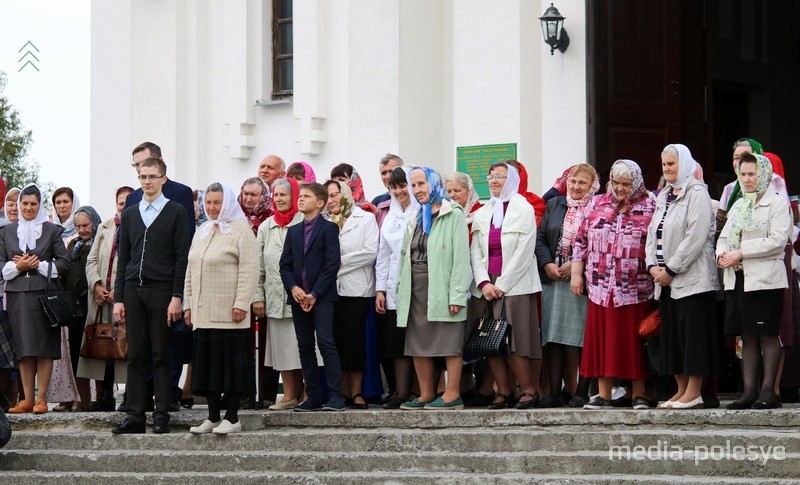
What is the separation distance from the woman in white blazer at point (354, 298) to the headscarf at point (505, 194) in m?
1.03

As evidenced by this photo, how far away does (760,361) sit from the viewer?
10281 millimetres

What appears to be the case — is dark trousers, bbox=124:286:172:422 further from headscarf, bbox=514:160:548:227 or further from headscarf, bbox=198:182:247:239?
headscarf, bbox=514:160:548:227

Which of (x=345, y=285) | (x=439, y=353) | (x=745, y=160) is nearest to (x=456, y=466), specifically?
(x=439, y=353)

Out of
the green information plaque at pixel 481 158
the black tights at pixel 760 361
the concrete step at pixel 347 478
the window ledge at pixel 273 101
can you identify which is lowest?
the concrete step at pixel 347 478

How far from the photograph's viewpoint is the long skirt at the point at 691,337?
33.6 ft

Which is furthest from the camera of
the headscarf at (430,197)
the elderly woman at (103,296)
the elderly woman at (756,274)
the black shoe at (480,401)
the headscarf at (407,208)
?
the elderly woman at (103,296)

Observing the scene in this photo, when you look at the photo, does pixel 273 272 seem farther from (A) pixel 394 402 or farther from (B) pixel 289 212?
(A) pixel 394 402

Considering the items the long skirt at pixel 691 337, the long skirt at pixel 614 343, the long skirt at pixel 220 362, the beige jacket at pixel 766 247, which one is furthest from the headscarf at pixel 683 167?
the long skirt at pixel 220 362

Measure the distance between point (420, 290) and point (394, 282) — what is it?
34 cm

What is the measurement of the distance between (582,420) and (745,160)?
7.33 ft

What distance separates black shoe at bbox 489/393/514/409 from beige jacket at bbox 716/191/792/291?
6.31ft

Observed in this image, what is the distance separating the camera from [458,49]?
50.1 feet

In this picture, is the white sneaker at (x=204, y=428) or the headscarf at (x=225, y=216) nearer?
the white sneaker at (x=204, y=428)

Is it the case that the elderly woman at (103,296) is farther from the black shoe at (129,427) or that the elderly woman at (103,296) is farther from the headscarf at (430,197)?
the headscarf at (430,197)
